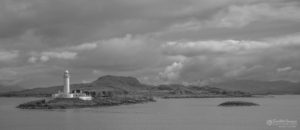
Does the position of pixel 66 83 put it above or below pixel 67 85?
above

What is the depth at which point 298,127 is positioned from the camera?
49688 mm

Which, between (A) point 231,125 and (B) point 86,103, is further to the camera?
(B) point 86,103

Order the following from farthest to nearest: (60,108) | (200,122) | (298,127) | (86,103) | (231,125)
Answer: (86,103) < (60,108) < (200,122) < (231,125) < (298,127)

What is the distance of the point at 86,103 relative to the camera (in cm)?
9181

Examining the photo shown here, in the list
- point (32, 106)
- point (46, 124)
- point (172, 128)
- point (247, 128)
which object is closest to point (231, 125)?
point (247, 128)

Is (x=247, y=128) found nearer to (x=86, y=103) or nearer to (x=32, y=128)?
(x=32, y=128)

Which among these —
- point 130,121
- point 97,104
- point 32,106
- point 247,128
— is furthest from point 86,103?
point 247,128

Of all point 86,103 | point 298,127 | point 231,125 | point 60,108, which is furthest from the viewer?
point 86,103

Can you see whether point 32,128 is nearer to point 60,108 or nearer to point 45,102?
point 60,108

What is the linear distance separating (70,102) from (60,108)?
385cm

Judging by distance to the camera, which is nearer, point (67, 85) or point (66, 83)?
point (66, 83)

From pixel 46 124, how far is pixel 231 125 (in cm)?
2384

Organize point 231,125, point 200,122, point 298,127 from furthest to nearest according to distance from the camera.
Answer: point 200,122 → point 231,125 → point 298,127

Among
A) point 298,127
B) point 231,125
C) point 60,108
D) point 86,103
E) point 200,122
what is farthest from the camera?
point 86,103
